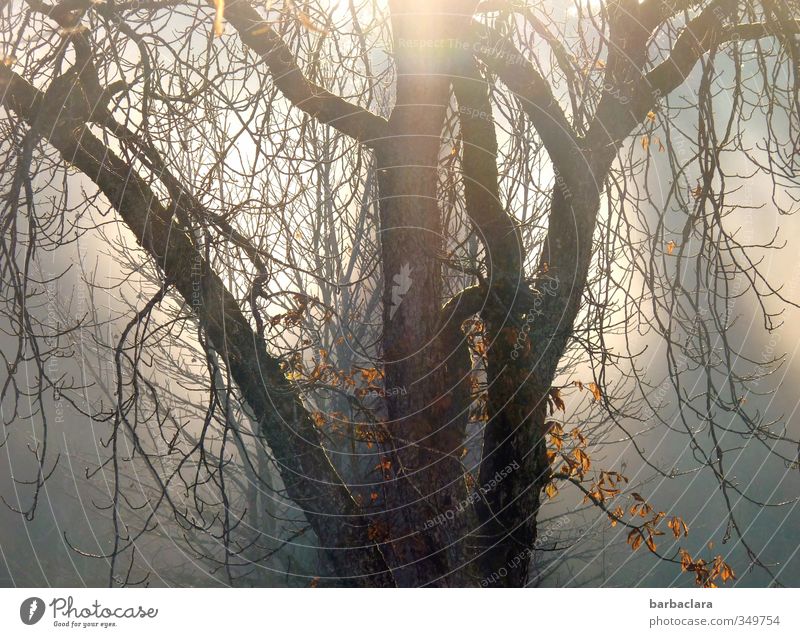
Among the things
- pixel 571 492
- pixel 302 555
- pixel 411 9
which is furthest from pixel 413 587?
pixel 571 492

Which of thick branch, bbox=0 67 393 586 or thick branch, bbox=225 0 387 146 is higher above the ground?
thick branch, bbox=225 0 387 146

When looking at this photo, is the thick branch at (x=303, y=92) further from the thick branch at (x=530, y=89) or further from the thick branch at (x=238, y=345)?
the thick branch at (x=238, y=345)

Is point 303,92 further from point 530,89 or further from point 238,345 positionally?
point 238,345

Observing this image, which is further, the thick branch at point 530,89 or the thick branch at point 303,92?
the thick branch at point 530,89

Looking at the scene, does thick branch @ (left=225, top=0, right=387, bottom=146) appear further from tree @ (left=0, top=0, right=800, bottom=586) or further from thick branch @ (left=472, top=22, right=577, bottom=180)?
thick branch @ (left=472, top=22, right=577, bottom=180)

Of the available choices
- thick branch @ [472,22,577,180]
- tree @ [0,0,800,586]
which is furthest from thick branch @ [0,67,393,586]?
thick branch @ [472,22,577,180]

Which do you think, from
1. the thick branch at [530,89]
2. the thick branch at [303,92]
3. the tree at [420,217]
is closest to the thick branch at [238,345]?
the tree at [420,217]

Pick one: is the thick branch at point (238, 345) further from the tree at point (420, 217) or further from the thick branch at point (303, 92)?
the thick branch at point (303, 92)

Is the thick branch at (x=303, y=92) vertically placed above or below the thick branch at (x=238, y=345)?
above

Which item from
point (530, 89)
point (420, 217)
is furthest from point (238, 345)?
point (530, 89)

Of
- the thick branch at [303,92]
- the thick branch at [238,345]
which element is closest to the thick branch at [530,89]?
the thick branch at [303,92]

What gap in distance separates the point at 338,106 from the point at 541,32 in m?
0.99
